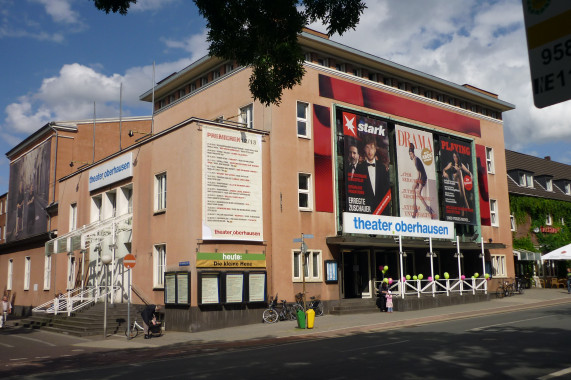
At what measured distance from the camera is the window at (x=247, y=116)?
27.3 meters

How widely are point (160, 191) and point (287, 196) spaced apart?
6.00 metres

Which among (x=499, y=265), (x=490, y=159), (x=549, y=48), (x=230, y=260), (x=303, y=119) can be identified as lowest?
(x=499, y=265)

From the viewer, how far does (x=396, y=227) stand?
94.2ft

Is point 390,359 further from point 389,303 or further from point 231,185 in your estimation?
point 389,303

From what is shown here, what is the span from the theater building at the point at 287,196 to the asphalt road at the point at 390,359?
812 cm

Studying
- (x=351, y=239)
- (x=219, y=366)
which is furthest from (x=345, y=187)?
(x=219, y=366)

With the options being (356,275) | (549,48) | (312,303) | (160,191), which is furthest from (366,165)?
(549,48)

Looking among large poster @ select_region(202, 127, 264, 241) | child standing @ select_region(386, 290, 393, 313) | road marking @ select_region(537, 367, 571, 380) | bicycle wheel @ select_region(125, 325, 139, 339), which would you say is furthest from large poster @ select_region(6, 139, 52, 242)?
road marking @ select_region(537, 367, 571, 380)

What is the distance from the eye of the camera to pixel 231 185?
24266mm

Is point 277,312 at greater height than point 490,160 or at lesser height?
lesser

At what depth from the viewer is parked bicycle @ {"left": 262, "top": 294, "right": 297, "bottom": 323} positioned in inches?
928

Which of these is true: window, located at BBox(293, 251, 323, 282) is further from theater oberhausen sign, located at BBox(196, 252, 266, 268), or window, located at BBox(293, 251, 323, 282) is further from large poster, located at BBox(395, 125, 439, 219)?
large poster, located at BBox(395, 125, 439, 219)

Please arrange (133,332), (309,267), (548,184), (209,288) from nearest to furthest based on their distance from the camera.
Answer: (133,332), (209,288), (309,267), (548,184)

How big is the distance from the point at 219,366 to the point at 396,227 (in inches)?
718
